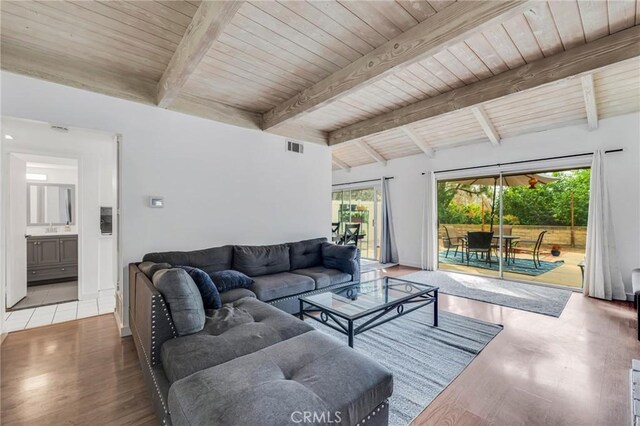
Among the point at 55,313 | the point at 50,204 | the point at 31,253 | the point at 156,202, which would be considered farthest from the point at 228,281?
the point at 50,204

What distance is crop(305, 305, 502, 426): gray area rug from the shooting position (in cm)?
183

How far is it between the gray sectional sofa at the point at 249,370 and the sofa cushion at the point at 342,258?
57.8 inches

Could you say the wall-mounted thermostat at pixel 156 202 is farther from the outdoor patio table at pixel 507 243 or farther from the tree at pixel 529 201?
the outdoor patio table at pixel 507 243

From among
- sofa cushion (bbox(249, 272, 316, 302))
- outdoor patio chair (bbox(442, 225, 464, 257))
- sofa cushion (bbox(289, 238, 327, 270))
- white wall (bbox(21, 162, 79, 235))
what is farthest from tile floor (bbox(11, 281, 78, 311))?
outdoor patio chair (bbox(442, 225, 464, 257))

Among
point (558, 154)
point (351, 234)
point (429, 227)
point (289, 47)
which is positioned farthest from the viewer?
point (351, 234)

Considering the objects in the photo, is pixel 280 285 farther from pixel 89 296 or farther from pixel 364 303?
pixel 89 296

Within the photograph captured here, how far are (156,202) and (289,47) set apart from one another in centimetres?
214

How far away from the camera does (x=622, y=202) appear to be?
3.88 m

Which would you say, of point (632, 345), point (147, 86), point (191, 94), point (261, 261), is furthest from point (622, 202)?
point (147, 86)

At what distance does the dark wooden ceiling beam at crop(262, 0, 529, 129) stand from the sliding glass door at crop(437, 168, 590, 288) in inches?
153

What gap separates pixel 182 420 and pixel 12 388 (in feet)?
6.14

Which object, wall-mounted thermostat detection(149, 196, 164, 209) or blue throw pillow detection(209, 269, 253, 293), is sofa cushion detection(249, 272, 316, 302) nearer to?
blue throw pillow detection(209, 269, 253, 293)

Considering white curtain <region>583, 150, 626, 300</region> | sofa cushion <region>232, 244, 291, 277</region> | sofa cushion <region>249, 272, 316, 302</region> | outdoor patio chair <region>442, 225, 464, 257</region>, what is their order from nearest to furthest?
sofa cushion <region>249, 272, 316, 302</region> → sofa cushion <region>232, 244, 291, 277</region> → white curtain <region>583, 150, 626, 300</region> → outdoor patio chair <region>442, 225, 464, 257</region>

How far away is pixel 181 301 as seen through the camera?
177 centimetres
